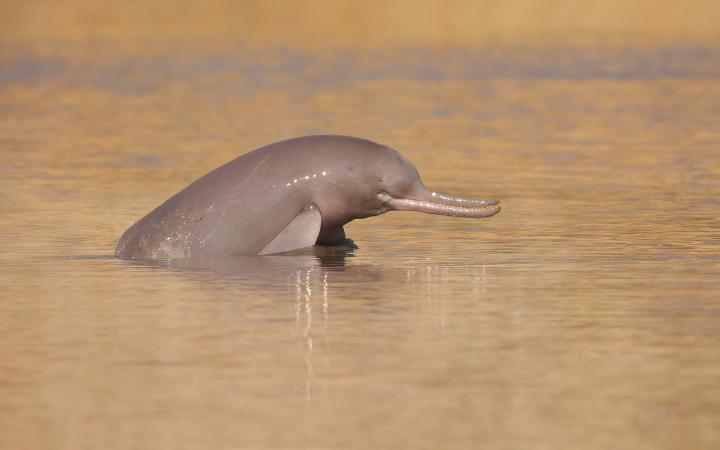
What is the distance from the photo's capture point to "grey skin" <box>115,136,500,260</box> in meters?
14.7

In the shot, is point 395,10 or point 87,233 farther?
point 395,10

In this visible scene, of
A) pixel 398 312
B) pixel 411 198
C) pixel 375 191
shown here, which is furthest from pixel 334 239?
pixel 398 312

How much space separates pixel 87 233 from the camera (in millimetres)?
16484

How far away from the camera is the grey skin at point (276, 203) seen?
48.2 ft

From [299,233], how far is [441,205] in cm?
130

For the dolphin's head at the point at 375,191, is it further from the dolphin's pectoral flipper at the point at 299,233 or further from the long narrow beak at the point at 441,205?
the dolphin's pectoral flipper at the point at 299,233

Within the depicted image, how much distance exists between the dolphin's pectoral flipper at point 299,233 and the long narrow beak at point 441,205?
66 centimetres

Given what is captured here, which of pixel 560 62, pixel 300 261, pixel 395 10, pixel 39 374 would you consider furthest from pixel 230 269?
pixel 395 10

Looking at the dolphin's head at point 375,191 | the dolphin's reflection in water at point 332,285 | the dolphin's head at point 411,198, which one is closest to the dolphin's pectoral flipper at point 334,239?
the dolphin's reflection in water at point 332,285

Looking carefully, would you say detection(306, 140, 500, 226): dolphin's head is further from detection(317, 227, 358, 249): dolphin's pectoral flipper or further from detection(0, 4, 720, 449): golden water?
detection(0, 4, 720, 449): golden water

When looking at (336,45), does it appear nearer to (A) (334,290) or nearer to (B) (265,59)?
(B) (265,59)

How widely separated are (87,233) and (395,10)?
243 ft

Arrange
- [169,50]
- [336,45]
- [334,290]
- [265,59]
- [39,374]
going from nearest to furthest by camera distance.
Result: [39,374], [334,290], [265,59], [169,50], [336,45]

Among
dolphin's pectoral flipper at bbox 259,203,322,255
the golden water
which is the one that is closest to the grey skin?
dolphin's pectoral flipper at bbox 259,203,322,255
